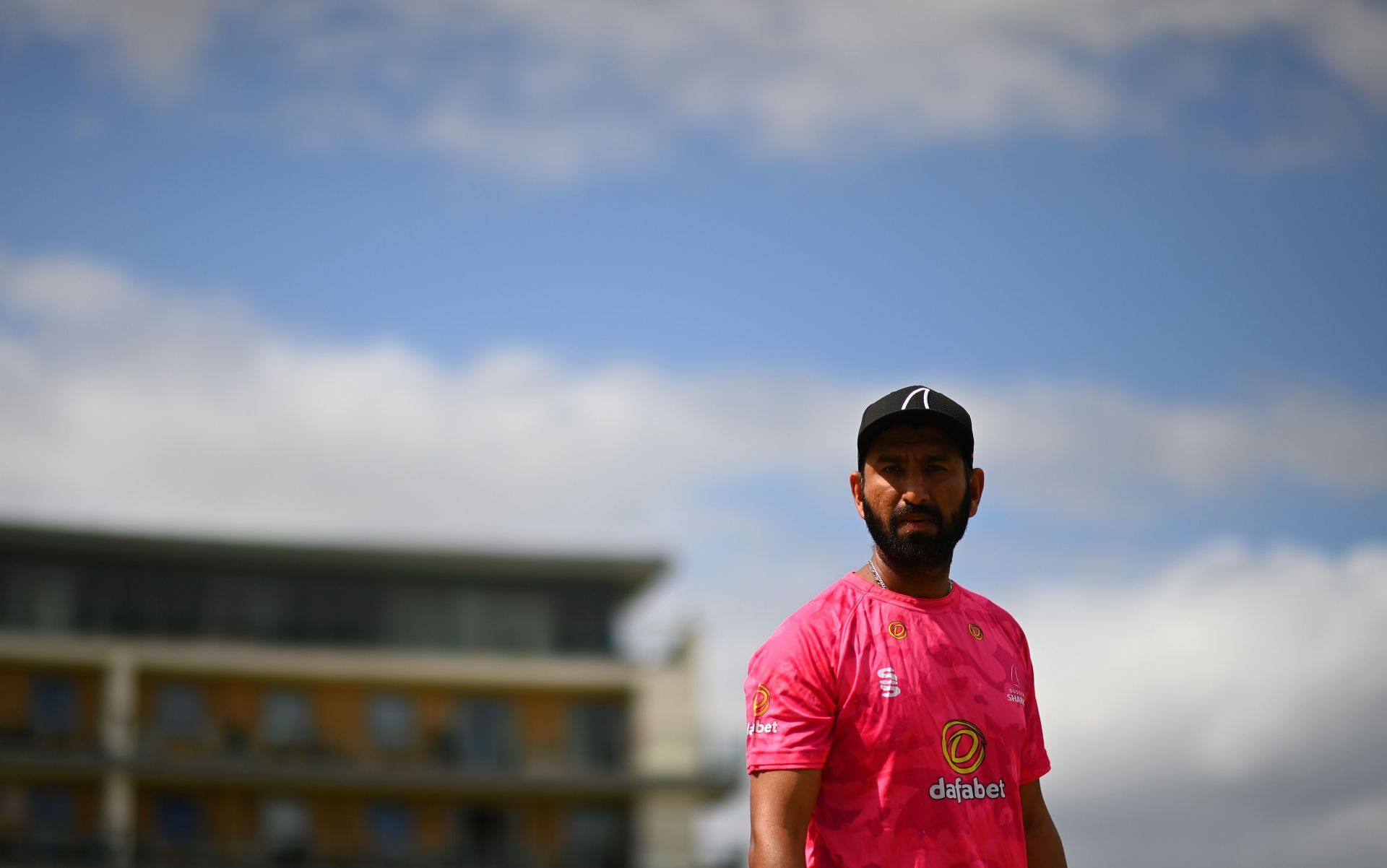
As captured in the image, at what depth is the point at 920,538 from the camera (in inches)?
184

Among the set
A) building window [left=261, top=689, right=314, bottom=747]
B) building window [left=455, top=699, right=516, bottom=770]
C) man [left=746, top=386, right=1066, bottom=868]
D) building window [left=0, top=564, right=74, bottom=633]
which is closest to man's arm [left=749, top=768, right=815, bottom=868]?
man [left=746, top=386, right=1066, bottom=868]

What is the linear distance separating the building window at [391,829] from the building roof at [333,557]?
7.62m

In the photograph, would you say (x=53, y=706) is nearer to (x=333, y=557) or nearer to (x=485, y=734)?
(x=333, y=557)

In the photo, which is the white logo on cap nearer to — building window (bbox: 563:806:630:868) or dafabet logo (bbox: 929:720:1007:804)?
dafabet logo (bbox: 929:720:1007:804)

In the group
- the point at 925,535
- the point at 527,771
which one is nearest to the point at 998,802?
the point at 925,535

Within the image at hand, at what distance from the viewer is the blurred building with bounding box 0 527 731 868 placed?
178ft

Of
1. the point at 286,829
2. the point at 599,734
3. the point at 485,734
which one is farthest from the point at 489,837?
the point at 286,829

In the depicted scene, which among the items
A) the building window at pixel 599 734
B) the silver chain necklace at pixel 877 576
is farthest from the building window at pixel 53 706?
the silver chain necklace at pixel 877 576

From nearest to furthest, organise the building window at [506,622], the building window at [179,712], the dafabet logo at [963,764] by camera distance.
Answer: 1. the dafabet logo at [963,764]
2. the building window at [179,712]
3. the building window at [506,622]

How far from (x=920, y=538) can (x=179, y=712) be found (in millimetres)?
54374

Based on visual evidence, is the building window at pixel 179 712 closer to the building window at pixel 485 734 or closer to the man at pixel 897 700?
the building window at pixel 485 734

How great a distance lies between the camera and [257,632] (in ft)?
186

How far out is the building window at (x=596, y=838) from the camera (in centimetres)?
5675

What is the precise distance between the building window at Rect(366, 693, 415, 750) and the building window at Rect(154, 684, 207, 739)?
212 inches
